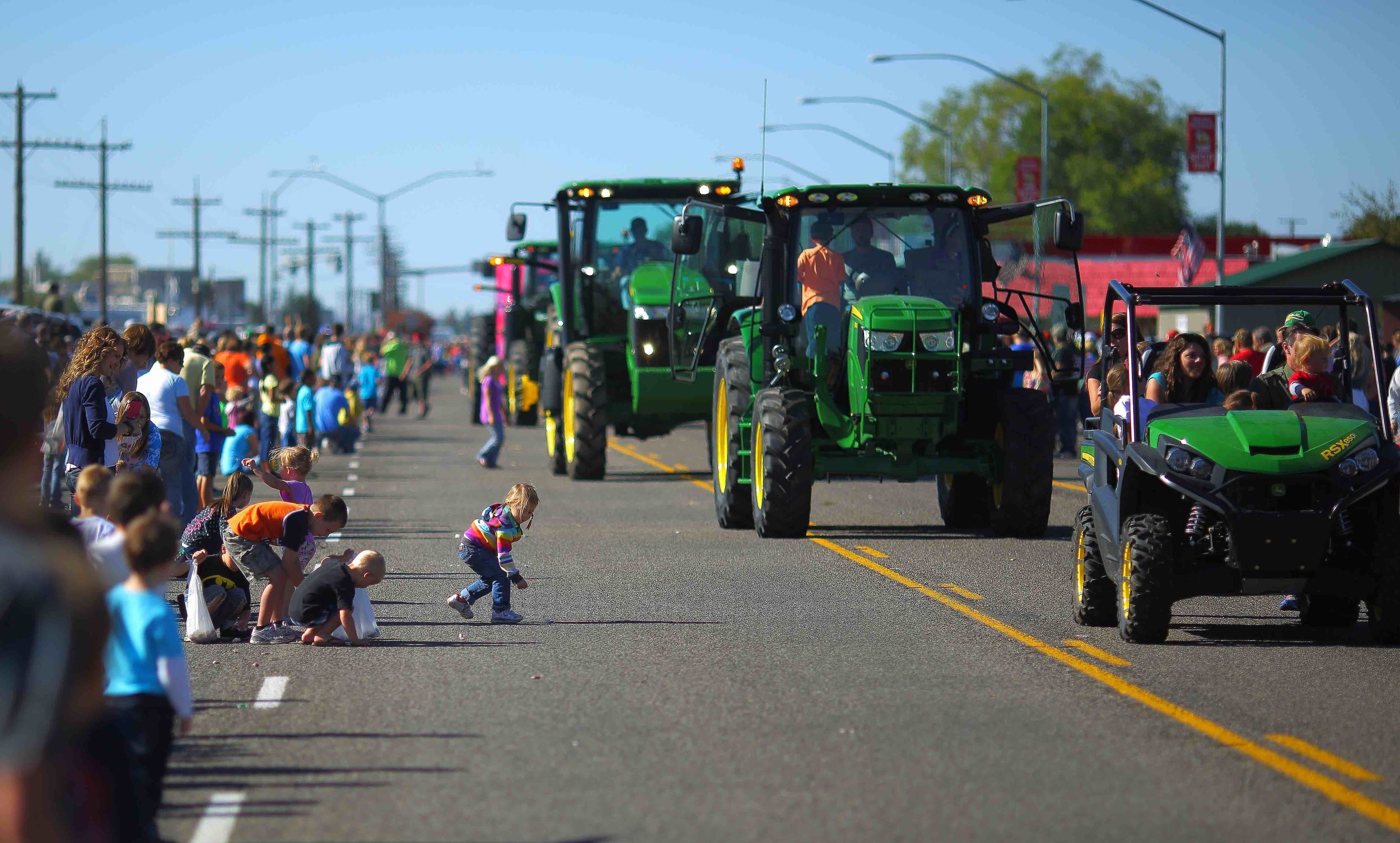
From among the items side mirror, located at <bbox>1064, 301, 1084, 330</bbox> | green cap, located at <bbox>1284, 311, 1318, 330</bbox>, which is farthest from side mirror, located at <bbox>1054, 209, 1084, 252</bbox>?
green cap, located at <bbox>1284, 311, 1318, 330</bbox>

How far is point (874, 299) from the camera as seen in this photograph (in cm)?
1515

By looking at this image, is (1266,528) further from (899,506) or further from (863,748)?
(899,506)

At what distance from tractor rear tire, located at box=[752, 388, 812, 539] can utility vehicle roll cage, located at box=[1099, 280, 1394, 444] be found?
427 cm

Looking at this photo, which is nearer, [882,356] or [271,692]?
[271,692]

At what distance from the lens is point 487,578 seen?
436 inches

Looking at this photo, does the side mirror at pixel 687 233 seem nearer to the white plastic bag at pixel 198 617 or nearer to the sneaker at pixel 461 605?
the sneaker at pixel 461 605

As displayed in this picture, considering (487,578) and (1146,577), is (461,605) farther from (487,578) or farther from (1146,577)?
(1146,577)

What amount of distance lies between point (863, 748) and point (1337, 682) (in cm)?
286

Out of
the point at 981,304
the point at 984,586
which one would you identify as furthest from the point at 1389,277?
the point at 984,586

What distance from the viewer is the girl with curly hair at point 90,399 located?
1159 cm

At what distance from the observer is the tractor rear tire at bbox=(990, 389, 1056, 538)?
15.2m

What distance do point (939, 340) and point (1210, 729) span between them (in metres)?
7.24

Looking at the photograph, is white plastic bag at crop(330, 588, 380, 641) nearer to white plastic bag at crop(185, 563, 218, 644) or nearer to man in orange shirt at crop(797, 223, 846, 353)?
white plastic bag at crop(185, 563, 218, 644)

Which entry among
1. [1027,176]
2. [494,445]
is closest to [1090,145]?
[1027,176]
